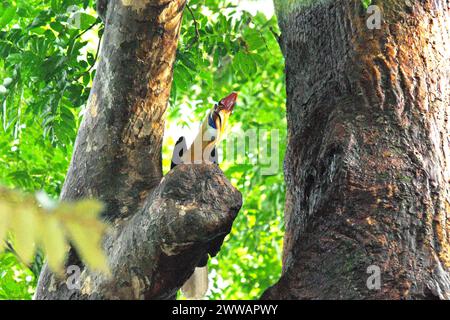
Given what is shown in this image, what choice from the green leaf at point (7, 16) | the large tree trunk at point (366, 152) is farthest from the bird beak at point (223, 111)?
the green leaf at point (7, 16)

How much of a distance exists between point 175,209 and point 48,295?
0.67m

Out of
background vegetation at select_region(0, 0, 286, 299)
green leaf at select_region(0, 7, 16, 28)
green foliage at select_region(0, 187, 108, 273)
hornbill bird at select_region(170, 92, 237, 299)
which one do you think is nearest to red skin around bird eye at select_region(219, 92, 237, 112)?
hornbill bird at select_region(170, 92, 237, 299)

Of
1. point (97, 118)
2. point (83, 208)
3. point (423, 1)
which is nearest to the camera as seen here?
point (83, 208)

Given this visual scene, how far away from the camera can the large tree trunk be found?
2.93 m

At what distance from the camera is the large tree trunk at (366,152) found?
2.93 metres

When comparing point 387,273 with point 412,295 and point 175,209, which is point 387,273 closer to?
point 412,295

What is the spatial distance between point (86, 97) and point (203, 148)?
143 centimetres

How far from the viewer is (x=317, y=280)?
2.95 metres

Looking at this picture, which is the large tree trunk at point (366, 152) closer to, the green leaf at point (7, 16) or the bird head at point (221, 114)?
the bird head at point (221, 114)

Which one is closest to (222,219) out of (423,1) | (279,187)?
(423,1)

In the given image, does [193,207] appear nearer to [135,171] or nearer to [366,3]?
[135,171]

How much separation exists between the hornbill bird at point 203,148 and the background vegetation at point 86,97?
2.37 feet

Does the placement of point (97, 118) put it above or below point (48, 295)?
above

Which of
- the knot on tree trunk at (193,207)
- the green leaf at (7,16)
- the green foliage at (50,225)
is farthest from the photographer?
the green leaf at (7,16)
